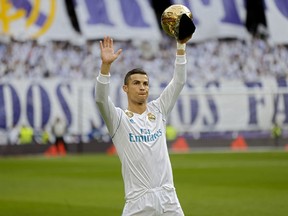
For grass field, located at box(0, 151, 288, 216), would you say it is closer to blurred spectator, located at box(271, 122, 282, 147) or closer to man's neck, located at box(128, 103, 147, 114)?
man's neck, located at box(128, 103, 147, 114)

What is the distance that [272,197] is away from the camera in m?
14.7

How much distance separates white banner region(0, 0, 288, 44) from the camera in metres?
38.0

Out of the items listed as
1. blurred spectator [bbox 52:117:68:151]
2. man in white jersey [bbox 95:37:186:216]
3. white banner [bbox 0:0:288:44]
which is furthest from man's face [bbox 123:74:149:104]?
white banner [bbox 0:0:288:44]

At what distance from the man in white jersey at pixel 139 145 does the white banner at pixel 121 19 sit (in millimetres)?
31398

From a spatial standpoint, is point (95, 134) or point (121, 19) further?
point (121, 19)

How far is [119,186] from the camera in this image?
17.8 metres

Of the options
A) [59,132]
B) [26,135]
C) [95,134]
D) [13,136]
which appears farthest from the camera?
[95,134]

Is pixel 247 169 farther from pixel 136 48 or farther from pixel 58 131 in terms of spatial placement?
pixel 136 48

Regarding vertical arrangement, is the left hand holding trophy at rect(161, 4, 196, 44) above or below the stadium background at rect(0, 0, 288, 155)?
above

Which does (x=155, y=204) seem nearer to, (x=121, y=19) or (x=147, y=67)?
(x=147, y=67)

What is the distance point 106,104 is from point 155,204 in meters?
0.89

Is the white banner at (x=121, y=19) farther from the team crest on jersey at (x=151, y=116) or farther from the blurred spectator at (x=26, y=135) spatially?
the team crest on jersey at (x=151, y=116)

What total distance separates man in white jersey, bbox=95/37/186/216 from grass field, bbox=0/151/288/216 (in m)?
5.86

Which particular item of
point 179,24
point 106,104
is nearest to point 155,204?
point 106,104
